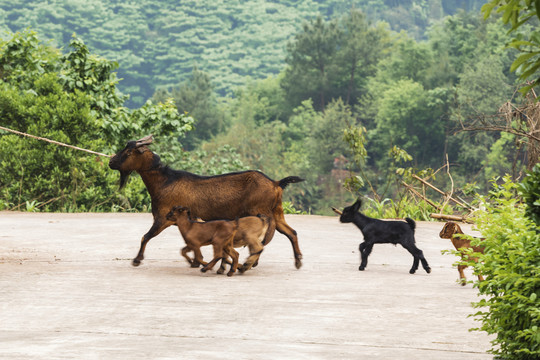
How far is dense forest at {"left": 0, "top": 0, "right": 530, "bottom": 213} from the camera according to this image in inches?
729

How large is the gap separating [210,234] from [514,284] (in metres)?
4.20

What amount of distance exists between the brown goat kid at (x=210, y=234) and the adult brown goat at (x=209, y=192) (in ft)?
1.37

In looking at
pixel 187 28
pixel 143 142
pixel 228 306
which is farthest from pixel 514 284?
pixel 187 28

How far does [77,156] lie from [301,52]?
66990 millimetres

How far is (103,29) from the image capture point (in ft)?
379

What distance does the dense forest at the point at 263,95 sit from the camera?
18.5m

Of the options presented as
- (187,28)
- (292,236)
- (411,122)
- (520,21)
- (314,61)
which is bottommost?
(411,122)

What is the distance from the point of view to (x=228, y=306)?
6.96 meters

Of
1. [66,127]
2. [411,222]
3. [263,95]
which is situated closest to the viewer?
[411,222]

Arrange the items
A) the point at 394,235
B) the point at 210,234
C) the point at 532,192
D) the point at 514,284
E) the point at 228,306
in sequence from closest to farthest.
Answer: the point at 514,284
the point at 532,192
the point at 228,306
the point at 210,234
the point at 394,235

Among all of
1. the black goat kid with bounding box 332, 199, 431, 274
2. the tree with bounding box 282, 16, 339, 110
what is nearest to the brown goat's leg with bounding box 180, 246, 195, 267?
the black goat kid with bounding box 332, 199, 431, 274

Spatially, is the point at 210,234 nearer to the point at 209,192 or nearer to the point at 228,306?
the point at 209,192

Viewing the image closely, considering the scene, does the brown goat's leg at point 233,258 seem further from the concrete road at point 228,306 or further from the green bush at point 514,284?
the green bush at point 514,284

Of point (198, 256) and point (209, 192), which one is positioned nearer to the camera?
point (198, 256)
